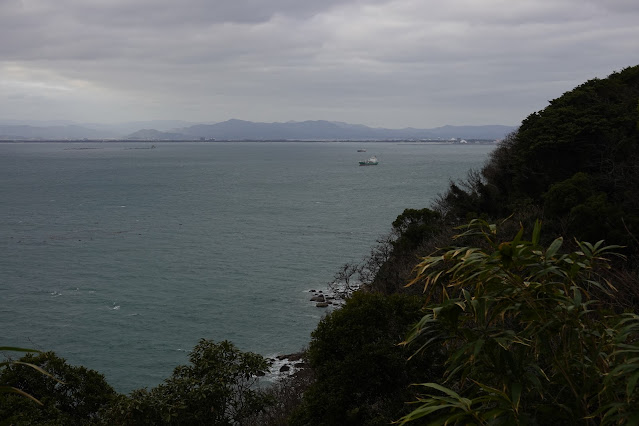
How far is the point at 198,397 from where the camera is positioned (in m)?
11.2

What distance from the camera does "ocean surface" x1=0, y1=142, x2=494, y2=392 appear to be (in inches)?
985

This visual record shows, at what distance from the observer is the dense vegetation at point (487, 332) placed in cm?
358

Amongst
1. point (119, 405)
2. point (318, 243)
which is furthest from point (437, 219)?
point (119, 405)

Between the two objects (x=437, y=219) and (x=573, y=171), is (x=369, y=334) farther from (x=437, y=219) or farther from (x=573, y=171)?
(x=573, y=171)

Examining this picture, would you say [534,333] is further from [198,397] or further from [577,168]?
[577,168]

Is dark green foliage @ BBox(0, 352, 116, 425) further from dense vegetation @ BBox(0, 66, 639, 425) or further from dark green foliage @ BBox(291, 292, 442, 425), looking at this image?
dark green foliage @ BBox(291, 292, 442, 425)

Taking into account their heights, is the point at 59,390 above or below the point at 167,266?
above

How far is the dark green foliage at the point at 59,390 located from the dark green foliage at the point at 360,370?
475cm

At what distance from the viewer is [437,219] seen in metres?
28.3

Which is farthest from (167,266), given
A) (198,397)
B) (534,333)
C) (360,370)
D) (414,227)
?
(534,333)

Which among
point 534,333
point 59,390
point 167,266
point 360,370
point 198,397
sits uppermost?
point 534,333

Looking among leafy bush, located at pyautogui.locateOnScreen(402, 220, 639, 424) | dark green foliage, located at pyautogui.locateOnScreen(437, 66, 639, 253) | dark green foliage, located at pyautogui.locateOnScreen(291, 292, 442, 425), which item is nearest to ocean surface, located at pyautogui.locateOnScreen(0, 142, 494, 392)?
dark green foliage, located at pyautogui.locateOnScreen(437, 66, 639, 253)

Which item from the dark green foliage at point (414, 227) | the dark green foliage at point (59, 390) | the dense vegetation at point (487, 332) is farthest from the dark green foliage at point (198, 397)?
the dark green foliage at point (414, 227)

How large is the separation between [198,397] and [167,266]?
2671 cm
